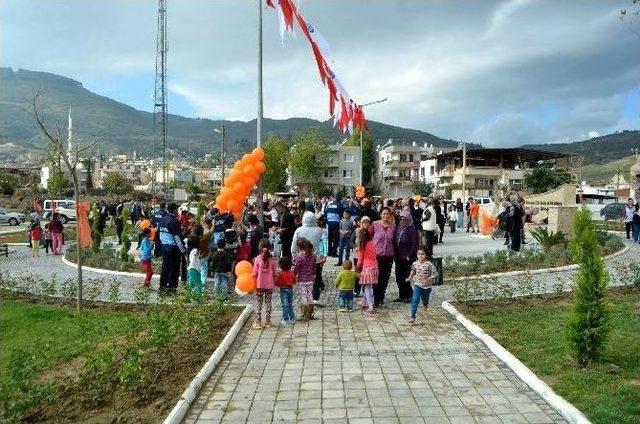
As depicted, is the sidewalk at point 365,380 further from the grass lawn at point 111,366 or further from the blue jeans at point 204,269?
the blue jeans at point 204,269

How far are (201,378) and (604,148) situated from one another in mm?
172889

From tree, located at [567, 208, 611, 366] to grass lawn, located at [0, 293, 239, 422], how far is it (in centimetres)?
457

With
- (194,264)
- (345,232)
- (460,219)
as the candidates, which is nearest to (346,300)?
(194,264)

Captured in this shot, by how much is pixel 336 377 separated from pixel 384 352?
129cm

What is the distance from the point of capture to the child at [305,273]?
10297mm

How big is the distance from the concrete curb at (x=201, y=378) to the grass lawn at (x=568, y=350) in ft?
A: 12.5

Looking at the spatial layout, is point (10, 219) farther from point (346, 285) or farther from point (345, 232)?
point (346, 285)

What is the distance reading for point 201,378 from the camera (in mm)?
6992

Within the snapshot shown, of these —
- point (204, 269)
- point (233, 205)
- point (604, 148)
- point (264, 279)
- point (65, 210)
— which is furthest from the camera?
point (604, 148)

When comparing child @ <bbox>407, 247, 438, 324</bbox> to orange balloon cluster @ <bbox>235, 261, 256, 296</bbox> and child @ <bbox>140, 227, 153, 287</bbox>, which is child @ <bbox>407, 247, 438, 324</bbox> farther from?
child @ <bbox>140, 227, 153, 287</bbox>

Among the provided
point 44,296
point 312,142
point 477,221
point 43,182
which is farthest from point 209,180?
point 44,296

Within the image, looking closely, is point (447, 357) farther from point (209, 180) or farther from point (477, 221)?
point (209, 180)

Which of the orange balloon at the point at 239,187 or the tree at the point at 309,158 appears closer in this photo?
the orange balloon at the point at 239,187

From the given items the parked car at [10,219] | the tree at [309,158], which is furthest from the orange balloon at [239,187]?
the tree at [309,158]
